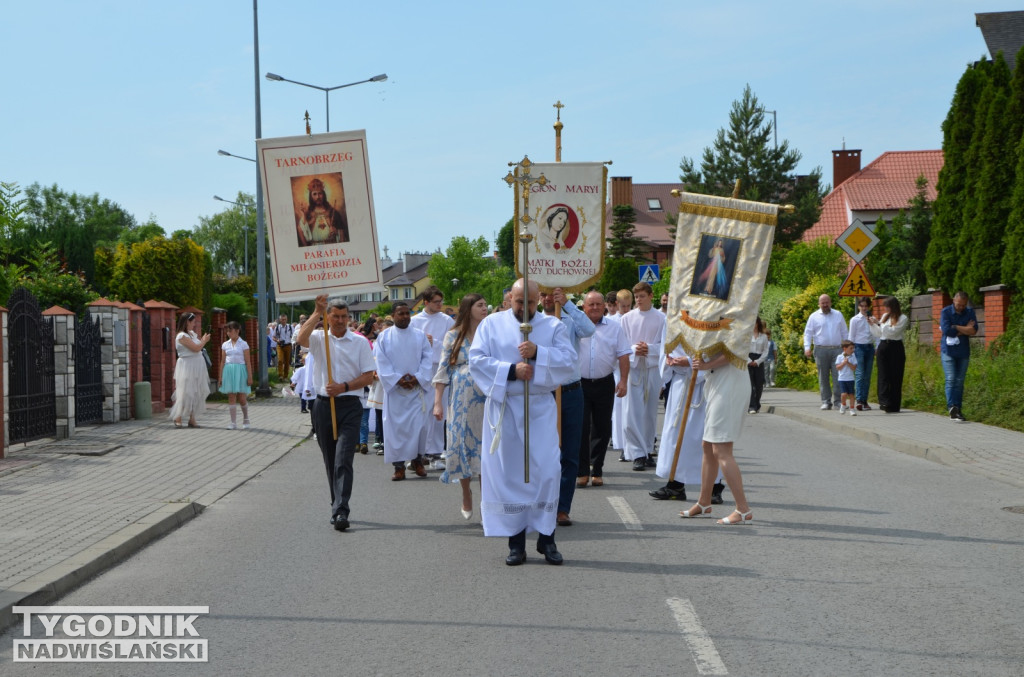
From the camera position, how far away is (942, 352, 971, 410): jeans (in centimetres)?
1798

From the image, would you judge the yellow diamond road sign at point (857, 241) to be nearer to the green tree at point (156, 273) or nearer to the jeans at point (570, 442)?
the jeans at point (570, 442)

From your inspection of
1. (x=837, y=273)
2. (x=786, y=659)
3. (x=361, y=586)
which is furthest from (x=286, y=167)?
(x=837, y=273)

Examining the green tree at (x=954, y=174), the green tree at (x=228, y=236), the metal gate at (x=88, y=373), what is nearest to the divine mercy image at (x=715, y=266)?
the metal gate at (x=88, y=373)

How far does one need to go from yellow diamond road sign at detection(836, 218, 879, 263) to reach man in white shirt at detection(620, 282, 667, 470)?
7.10m

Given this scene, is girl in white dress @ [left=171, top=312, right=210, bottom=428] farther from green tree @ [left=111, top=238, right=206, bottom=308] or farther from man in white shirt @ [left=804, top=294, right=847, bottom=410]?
man in white shirt @ [left=804, top=294, right=847, bottom=410]

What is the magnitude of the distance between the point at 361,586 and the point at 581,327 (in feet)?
12.3

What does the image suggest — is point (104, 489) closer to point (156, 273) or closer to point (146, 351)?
point (146, 351)

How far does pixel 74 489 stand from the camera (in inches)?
472

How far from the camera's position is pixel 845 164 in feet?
253

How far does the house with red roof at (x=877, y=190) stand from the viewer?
2640 inches

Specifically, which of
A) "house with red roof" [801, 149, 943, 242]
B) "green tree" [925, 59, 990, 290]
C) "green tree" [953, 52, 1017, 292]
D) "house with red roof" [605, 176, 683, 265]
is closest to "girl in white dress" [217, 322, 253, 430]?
"green tree" [953, 52, 1017, 292]

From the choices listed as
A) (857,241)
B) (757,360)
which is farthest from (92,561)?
(757,360)

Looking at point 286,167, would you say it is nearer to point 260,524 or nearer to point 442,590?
point 260,524

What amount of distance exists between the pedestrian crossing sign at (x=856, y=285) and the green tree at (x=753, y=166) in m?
51.0
